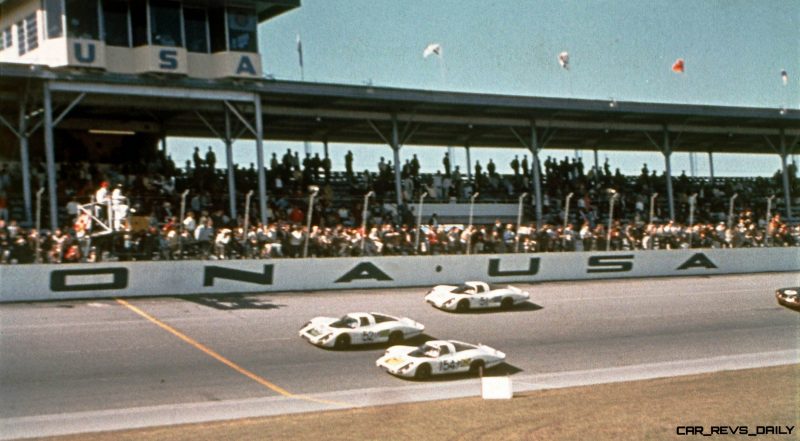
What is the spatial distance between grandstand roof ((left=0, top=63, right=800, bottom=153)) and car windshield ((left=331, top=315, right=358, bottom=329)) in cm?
1324

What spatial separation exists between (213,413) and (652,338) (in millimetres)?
13577

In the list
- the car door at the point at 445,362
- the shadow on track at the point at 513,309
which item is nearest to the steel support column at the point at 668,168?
the shadow on track at the point at 513,309

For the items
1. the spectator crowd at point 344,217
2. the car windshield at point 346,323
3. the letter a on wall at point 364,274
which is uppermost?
the spectator crowd at point 344,217

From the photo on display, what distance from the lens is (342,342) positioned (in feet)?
76.2

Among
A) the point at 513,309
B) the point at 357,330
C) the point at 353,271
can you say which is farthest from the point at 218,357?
the point at 513,309

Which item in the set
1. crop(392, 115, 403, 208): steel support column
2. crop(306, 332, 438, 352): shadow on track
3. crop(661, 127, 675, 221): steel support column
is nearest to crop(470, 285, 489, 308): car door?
crop(306, 332, 438, 352): shadow on track

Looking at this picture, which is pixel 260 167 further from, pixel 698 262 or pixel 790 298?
pixel 790 298

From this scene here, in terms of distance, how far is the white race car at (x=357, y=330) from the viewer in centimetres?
2314

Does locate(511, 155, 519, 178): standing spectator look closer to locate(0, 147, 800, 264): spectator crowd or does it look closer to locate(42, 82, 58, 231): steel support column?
locate(0, 147, 800, 264): spectator crowd

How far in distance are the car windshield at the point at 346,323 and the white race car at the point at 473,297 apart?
16.8 ft

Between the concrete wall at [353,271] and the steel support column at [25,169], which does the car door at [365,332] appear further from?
the steel support column at [25,169]

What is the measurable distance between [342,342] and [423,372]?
8.71 feet

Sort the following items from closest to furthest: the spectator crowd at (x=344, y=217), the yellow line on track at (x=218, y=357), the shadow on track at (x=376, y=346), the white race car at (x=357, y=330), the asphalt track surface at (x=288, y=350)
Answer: the asphalt track surface at (x=288, y=350), the yellow line on track at (x=218, y=357), the white race car at (x=357, y=330), the shadow on track at (x=376, y=346), the spectator crowd at (x=344, y=217)

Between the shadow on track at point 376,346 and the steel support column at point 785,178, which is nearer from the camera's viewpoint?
the shadow on track at point 376,346
